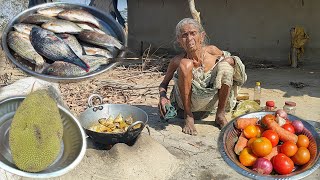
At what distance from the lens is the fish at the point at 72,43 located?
211 cm

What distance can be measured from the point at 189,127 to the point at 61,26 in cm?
196

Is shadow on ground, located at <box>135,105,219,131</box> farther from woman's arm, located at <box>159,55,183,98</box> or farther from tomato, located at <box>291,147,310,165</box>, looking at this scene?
tomato, located at <box>291,147,310,165</box>

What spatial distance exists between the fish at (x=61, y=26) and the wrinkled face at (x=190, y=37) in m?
1.46

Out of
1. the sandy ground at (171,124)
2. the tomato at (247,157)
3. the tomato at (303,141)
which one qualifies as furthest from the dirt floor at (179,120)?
the tomato at (303,141)

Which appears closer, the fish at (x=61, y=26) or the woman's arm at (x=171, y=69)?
the fish at (x=61, y=26)

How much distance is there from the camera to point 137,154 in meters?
3.07

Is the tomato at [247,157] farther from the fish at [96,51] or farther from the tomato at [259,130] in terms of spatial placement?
the fish at [96,51]

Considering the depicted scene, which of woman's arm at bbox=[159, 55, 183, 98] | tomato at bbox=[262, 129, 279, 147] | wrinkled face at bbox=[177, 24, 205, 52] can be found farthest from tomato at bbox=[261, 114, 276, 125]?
woman's arm at bbox=[159, 55, 183, 98]

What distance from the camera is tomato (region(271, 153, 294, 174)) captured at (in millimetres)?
2840

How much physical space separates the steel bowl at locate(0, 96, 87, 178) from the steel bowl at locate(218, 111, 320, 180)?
1317mm

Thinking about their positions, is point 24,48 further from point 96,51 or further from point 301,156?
point 301,156

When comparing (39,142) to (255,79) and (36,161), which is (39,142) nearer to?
(36,161)

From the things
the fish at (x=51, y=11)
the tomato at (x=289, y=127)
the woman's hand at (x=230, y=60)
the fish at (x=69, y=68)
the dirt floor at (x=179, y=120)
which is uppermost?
the fish at (x=51, y=11)

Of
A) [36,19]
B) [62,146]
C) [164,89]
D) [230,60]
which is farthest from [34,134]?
[230,60]
